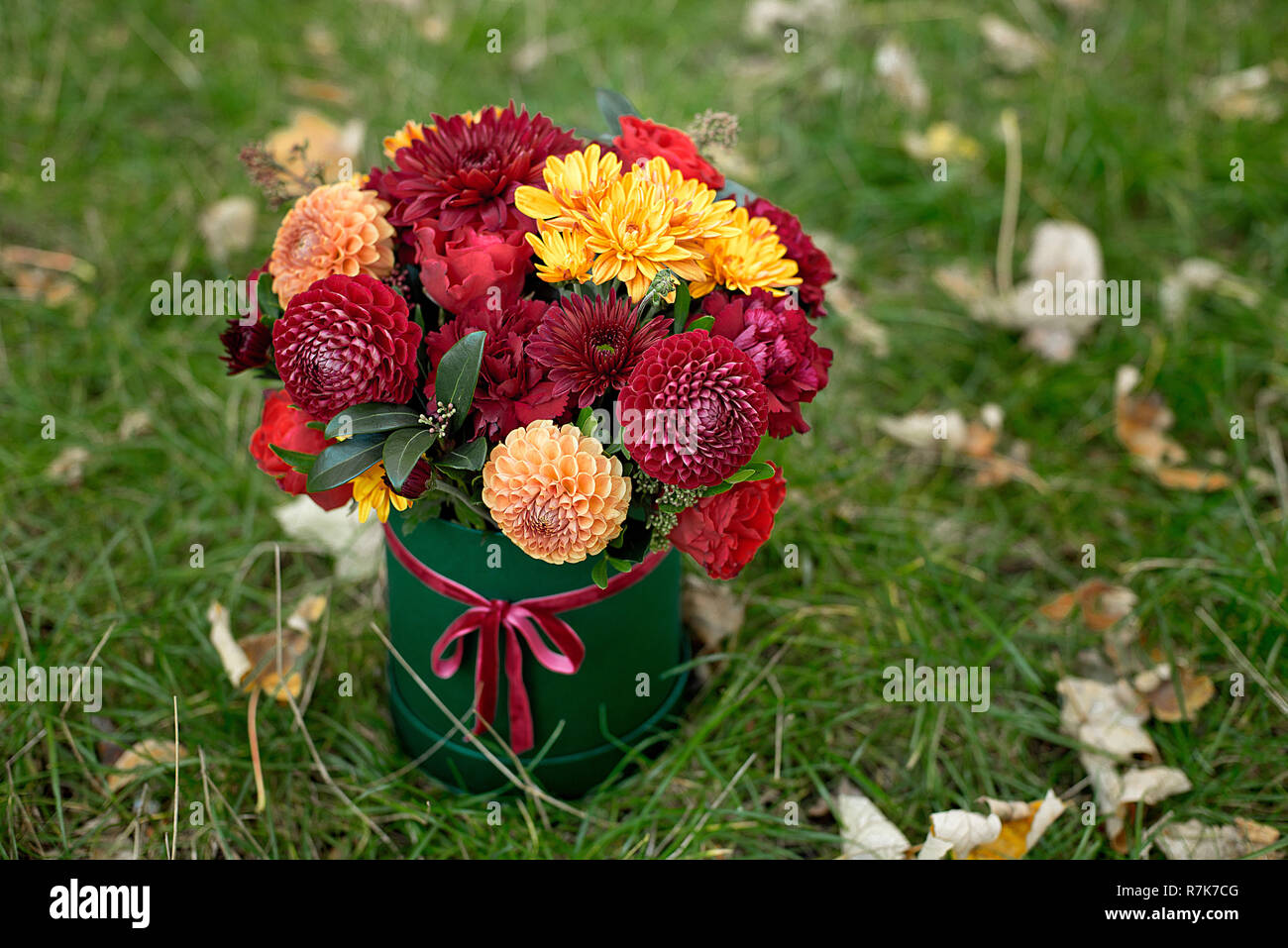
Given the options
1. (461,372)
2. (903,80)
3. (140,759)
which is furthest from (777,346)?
(903,80)

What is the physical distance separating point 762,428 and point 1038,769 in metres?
0.80

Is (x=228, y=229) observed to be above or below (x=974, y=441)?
above

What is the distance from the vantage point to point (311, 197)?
1190mm

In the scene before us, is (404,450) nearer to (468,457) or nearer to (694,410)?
(468,457)

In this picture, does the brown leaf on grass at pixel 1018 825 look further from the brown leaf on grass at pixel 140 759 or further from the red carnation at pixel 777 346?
the brown leaf on grass at pixel 140 759

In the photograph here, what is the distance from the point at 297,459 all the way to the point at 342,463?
7 centimetres

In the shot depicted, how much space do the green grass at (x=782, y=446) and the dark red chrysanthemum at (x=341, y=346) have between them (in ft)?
2.08

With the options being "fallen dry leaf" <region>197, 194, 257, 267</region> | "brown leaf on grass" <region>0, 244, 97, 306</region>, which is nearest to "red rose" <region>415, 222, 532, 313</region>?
"fallen dry leaf" <region>197, 194, 257, 267</region>

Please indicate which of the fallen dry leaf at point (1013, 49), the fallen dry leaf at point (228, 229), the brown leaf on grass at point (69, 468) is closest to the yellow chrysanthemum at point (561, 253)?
the brown leaf on grass at point (69, 468)

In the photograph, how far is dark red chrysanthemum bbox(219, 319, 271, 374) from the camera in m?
1.16

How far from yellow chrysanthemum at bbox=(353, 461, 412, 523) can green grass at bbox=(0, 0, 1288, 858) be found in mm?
489

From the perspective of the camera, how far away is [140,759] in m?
1.49
